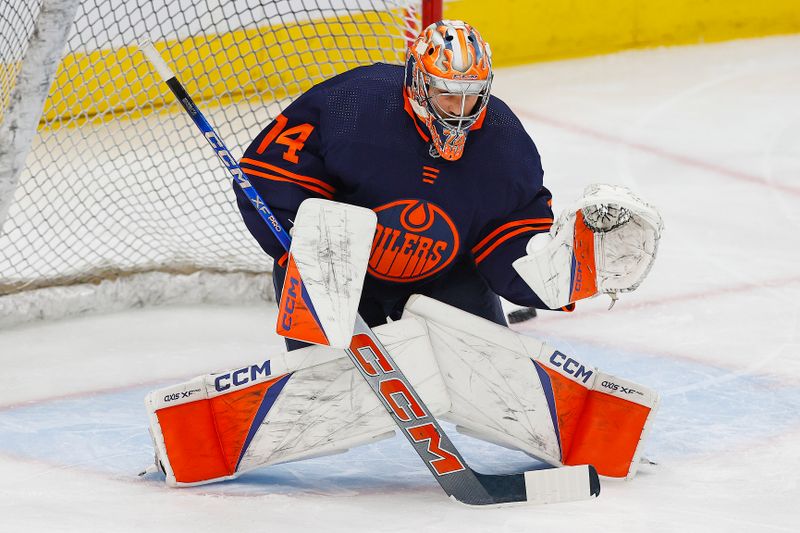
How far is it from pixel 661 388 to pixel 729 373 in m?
0.20

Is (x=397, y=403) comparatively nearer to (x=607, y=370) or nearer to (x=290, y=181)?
(x=290, y=181)

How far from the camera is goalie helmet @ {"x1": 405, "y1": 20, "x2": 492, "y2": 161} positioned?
2.22 metres

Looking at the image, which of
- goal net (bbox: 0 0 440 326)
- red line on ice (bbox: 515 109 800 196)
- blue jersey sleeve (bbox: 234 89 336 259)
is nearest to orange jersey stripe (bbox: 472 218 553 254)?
blue jersey sleeve (bbox: 234 89 336 259)

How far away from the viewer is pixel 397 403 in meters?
2.28

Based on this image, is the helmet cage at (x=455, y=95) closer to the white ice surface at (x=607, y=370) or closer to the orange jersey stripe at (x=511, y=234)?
the orange jersey stripe at (x=511, y=234)

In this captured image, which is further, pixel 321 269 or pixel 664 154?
pixel 664 154

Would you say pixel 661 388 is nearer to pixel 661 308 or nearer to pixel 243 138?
pixel 661 308

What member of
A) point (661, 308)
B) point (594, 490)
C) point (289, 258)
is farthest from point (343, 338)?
point (661, 308)

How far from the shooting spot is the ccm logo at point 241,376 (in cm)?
231

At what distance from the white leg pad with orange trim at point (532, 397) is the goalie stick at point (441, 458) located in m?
0.09

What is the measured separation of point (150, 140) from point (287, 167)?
1.59 metres

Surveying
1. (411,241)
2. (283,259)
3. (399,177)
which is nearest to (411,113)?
(399,177)

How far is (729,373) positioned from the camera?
3074 mm

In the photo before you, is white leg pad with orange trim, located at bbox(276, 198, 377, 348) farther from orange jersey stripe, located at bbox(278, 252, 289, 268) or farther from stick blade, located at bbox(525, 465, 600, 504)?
stick blade, located at bbox(525, 465, 600, 504)
